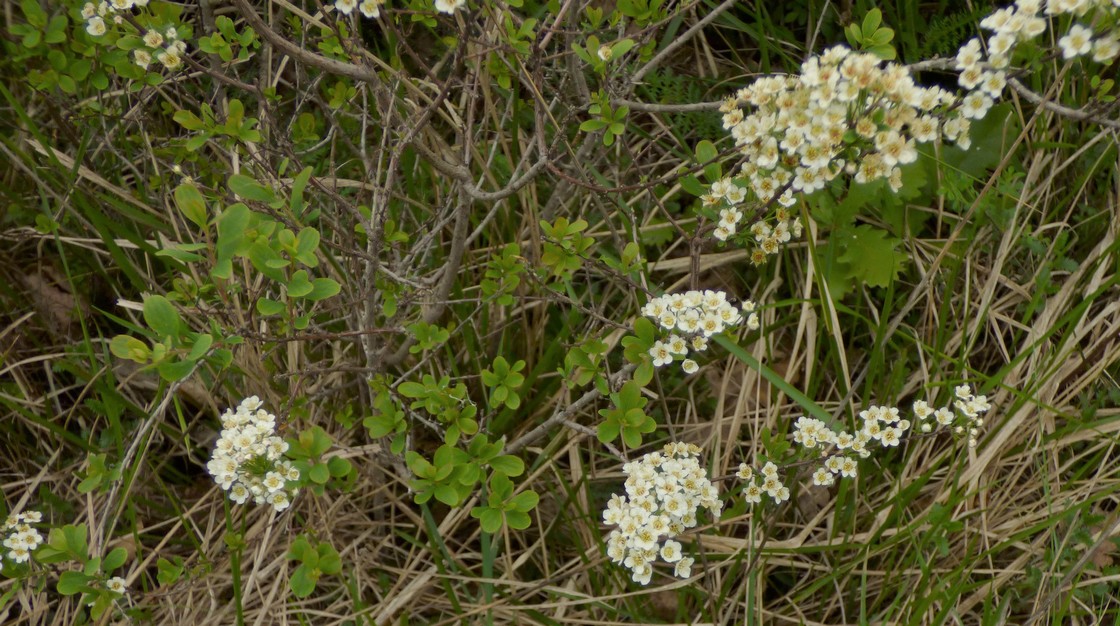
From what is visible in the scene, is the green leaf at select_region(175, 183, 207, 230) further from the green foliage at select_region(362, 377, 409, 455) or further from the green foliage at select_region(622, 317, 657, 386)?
the green foliage at select_region(622, 317, 657, 386)

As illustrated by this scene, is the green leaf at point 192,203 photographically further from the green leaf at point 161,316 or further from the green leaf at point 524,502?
the green leaf at point 524,502

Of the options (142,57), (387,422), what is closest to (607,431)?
(387,422)

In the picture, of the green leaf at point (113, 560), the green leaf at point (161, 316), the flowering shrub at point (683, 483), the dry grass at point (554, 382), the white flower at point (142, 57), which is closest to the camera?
the green leaf at point (161, 316)

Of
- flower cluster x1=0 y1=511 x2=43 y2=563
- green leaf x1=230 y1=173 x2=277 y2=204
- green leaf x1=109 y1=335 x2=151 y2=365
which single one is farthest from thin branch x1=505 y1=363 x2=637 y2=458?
flower cluster x1=0 y1=511 x2=43 y2=563

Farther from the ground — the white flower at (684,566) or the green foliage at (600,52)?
the green foliage at (600,52)

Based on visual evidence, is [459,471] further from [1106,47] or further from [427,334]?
[1106,47]

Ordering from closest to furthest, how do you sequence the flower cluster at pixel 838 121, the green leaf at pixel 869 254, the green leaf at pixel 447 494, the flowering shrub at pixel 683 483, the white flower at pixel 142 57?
1. the flower cluster at pixel 838 121
2. the flowering shrub at pixel 683 483
3. the green leaf at pixel 447 494
4. the white flower at pixel 142 57
5. the green leaf at pixel 869 254

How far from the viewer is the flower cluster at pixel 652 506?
1.69 m

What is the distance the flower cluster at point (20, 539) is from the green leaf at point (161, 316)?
1.02 meters

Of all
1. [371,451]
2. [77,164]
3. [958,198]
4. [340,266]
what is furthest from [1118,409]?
[77,164]

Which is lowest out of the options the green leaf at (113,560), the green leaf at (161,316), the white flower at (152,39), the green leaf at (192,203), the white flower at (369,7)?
the green leaf at (113,560)

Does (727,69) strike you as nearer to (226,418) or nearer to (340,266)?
(340,266)

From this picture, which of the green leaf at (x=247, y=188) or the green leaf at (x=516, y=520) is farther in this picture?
the green leaf at (x=516, y=520)

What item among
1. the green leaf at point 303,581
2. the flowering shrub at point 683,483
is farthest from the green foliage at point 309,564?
the flowering shrub at point 683,483
